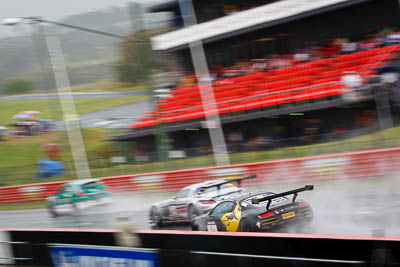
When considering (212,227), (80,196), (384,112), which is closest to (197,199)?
(212,227)

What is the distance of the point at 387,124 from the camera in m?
12.6

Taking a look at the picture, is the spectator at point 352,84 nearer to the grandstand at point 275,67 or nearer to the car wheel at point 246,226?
the grandstand at point 275,67

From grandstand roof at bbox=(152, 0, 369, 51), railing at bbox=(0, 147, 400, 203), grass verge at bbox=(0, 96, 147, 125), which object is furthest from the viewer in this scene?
grass verge at bbox=(0, 96, 147, 125)

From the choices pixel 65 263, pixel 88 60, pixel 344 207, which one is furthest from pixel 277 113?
pixel 88 60

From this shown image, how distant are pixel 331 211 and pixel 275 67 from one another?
878 cm

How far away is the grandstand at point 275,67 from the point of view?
15203 mm

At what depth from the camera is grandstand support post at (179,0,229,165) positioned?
1605 cm

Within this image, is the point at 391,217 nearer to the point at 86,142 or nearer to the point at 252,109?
the point at 252,109

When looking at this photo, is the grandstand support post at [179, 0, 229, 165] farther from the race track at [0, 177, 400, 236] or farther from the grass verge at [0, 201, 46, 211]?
the grass verge at [0, 201, 46, 211]

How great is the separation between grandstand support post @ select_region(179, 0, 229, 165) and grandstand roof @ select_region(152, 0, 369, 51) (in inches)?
16.4

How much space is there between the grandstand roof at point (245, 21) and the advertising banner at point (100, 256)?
41.5 feet

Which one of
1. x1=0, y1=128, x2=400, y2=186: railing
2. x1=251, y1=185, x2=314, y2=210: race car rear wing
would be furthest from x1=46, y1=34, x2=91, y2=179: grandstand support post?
x1=251, y1=185, x2=314, y2=210: race car rear wing

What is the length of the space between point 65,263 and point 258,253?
12.0 ft

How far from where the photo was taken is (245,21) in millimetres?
19469
